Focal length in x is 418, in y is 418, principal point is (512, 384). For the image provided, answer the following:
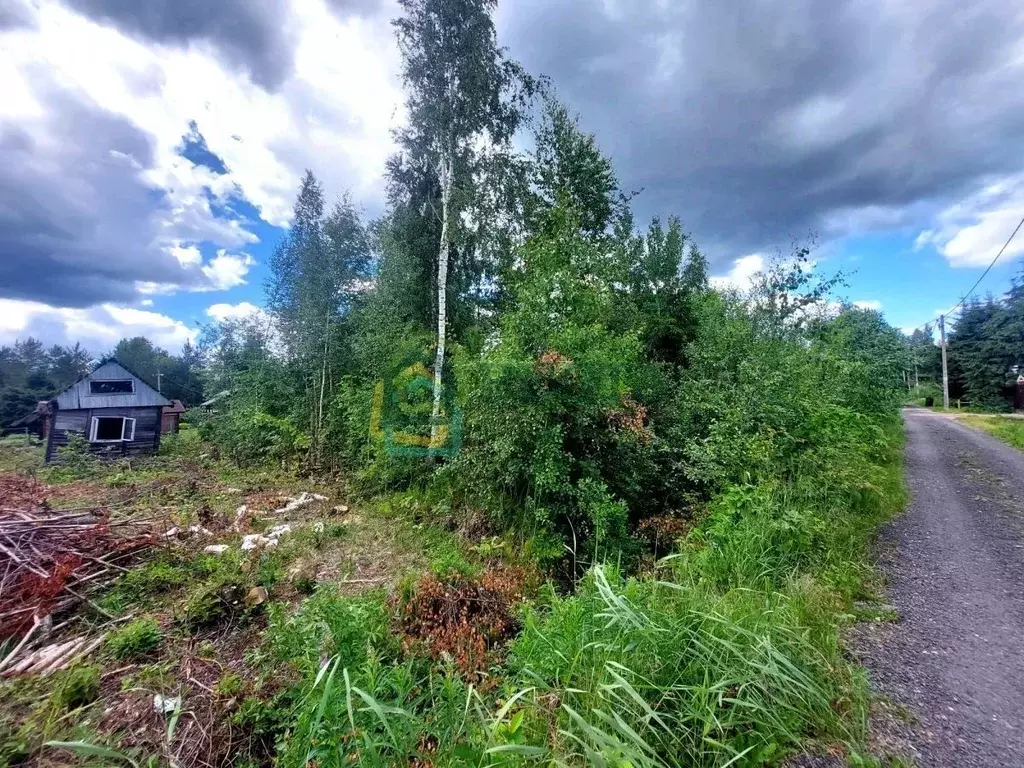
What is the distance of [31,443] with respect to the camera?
18.6 metres

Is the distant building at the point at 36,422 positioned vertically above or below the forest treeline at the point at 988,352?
below

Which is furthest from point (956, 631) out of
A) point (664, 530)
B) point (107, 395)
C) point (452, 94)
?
point (107, 395)

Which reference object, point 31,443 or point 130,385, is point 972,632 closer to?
point 130,385

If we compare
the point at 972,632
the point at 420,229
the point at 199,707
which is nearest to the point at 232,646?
the point at 199,707

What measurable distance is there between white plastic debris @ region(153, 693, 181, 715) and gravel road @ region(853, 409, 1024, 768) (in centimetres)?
422

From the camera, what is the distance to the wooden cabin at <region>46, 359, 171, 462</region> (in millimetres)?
14875

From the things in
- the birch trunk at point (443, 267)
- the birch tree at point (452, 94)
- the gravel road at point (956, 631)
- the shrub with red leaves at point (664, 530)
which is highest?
the birch tree at point (452, 94)

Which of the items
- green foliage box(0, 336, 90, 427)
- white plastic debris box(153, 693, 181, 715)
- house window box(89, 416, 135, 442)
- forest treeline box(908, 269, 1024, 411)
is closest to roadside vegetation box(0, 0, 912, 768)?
white plastic debris box(153, 693, 181, 715)

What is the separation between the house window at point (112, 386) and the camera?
15.6 meters

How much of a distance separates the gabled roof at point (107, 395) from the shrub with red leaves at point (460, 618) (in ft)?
58.5

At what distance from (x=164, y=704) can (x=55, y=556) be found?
3.16 m

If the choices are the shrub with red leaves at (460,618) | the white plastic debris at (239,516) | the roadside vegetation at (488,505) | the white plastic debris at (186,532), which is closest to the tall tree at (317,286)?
the roadside vegetation at (488,505)

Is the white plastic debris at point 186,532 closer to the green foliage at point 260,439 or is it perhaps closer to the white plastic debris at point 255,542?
the white plastic debris at point 255,542

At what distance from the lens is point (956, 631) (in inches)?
104
